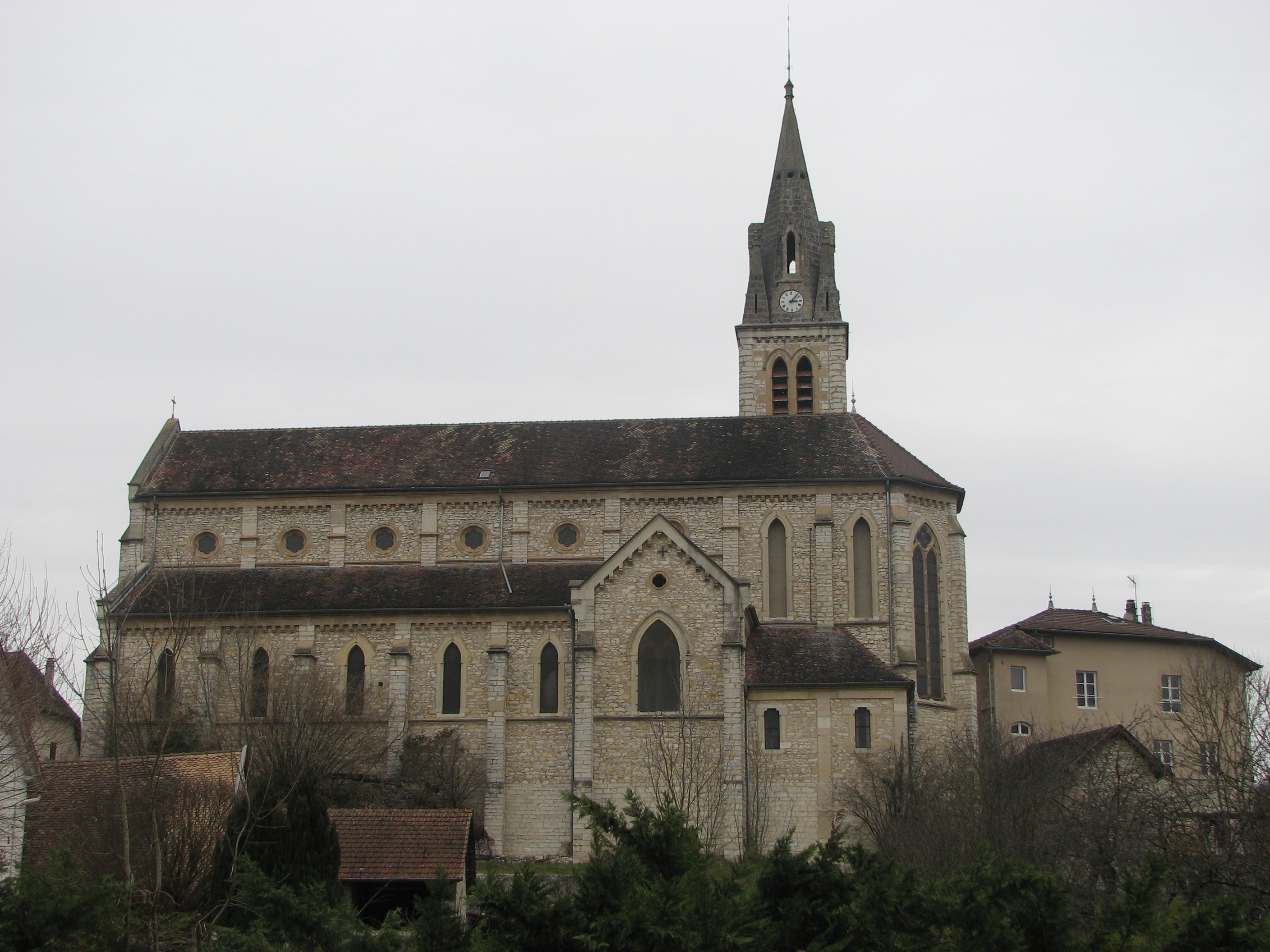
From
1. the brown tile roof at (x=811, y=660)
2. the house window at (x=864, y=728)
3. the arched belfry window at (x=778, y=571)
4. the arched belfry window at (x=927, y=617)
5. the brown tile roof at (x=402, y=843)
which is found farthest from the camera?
the arched belfry window at (x=778, y=571)

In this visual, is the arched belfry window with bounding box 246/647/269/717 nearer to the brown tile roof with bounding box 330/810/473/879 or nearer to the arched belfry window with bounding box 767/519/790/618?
the brown tile roof with bounding box 330/810/473/879

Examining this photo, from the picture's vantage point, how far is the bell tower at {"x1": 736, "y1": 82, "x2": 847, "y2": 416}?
62.8m

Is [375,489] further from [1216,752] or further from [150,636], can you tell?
[1216,752]

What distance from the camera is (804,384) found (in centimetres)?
6319

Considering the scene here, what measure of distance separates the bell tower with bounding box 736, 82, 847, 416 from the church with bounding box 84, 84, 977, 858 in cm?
1214

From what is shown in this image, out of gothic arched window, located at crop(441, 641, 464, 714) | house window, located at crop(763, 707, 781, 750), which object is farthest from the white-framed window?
gothic arched window, located at crop(441, 641, 464, 714)

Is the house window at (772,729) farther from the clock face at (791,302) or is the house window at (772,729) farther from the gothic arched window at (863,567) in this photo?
the clock face at (791,302)

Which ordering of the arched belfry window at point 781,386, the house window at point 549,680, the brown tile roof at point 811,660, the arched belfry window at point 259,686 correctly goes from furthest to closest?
the arched belfry window at point 781,386
the house window at point 549,680
the brown tile roof at point 811,660
the arched belfry window at point 259,686

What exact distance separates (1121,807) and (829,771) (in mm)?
13416

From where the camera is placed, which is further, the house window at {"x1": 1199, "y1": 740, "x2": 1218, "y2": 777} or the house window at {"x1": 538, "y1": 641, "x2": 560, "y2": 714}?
the house window at {"x1": 538, "y1": 641, "x2": 560, "y2": 714}

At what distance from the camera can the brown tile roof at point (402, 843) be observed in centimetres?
2772

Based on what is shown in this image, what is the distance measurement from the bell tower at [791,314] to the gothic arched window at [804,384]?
29 mm

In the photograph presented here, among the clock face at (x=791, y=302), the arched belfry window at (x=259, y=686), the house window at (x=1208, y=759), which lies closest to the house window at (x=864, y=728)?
the house window at (x=1208, y=759)

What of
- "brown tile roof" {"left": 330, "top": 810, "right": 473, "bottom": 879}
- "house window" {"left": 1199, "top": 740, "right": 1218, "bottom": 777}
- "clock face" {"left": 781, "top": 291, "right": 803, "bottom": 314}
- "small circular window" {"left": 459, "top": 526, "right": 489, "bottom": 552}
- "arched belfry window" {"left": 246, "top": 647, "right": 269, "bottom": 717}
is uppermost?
"clock face" {"left": 781, "top": 291, "right": 803, "bottom": 314}
